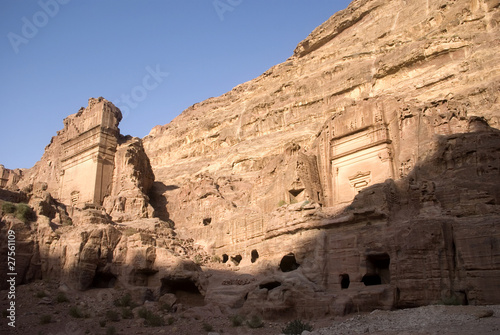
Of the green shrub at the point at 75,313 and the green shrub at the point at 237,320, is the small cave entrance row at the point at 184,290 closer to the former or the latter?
the green shrub at the point at 237,320

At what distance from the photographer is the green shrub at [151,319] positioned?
1880cm

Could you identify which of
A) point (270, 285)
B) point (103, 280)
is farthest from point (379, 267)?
point (103, 280)

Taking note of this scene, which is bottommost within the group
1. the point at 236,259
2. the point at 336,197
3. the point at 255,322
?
the point at 255,322

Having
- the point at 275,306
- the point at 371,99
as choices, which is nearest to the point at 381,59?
the point at 371,99

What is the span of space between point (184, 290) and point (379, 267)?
32.9 ft

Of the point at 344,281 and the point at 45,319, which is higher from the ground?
the point at 344,281

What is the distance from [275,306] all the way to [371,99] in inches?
552

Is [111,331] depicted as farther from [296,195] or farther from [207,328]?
[296,195]

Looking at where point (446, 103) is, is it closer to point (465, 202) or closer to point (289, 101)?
point (465, 202)

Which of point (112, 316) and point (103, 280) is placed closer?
point (112, 316)

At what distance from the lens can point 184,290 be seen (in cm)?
2408

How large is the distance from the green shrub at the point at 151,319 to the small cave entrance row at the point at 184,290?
10.1ft

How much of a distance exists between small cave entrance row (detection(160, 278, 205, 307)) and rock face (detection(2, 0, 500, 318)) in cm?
10

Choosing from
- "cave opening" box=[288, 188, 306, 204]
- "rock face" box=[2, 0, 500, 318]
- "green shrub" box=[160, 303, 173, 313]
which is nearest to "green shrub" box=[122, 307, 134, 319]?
"green shrub" box=[160, 303, 173, 313]
